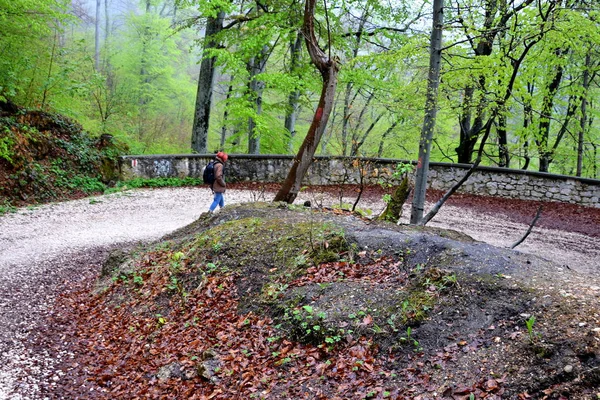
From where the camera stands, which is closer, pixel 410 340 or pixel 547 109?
pixel 410 340

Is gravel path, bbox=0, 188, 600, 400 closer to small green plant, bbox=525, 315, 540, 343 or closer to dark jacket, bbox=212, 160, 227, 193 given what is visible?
dark jacket, bbox=212, 160, 227, 193

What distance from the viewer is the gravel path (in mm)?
4812

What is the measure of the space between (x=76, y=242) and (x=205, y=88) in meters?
8.79

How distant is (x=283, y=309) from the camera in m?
4.43

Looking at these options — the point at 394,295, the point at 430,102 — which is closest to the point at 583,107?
the point at 430,102

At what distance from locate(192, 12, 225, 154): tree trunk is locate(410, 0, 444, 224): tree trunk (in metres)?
9.34

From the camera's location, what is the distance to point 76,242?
27.7 feet

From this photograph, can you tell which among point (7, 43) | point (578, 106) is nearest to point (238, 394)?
point (7, 43)

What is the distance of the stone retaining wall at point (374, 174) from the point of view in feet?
44.8

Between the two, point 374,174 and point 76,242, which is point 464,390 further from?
point 374,174

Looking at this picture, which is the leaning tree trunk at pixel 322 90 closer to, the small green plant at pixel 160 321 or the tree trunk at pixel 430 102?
the tree trunk at pixel 430 102

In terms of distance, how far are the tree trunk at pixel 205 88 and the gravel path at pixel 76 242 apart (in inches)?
109

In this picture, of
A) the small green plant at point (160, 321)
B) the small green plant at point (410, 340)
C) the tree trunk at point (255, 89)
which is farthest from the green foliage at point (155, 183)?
the small green plant at point (410, 340)

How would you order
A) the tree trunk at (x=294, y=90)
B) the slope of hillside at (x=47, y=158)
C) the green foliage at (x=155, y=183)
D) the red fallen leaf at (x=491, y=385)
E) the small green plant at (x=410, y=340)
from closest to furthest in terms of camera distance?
the red fallen leaf at (x=491, y=385) → the small green plant at (x=410, y=340) → the slope of hillside at (x=47, y=158) → the green foliage at (x=155, y=183) → the tree trunk at (x=294, y=90)
